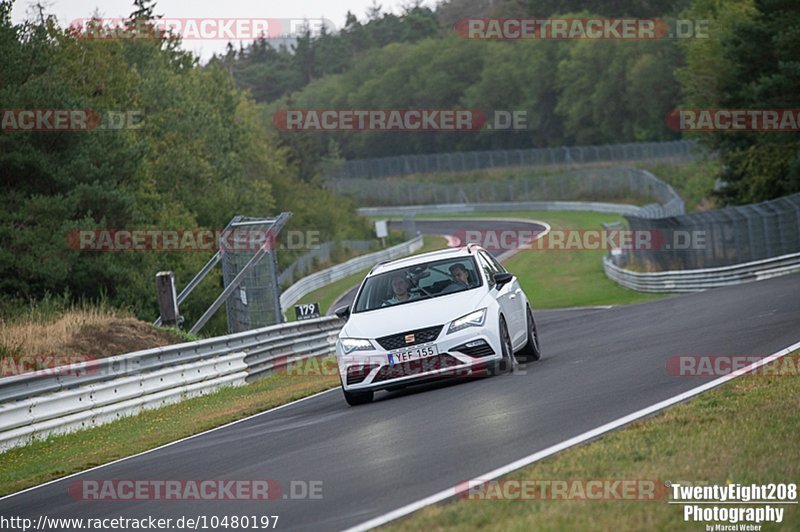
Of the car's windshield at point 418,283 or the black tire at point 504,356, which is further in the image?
the car's windshield at point 418,283

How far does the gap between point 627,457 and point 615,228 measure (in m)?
57.2

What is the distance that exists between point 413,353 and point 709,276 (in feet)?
91.1

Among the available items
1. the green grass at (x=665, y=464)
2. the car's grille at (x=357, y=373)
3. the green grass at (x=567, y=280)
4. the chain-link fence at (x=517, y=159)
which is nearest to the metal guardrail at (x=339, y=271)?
the green grass at (x=567, y=280)

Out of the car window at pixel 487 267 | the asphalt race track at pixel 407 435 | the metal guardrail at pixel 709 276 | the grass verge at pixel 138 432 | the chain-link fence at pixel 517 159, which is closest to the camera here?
the asphalt race track at pixel 407 435

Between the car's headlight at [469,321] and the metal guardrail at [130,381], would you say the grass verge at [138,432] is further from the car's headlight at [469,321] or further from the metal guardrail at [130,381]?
the car's headlight at [469,321]

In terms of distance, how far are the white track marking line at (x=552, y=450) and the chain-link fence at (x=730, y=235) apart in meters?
25.8

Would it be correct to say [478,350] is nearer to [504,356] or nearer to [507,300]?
[504,356]

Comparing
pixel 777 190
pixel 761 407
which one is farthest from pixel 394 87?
pixel 761 407

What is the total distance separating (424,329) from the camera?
14.1m

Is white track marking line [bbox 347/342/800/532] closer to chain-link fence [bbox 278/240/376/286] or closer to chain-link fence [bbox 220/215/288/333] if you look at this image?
chain-link fence [bbox 220/215/288/333]

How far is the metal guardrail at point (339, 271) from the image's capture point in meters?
53.8

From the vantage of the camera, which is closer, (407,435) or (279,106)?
(407,435)

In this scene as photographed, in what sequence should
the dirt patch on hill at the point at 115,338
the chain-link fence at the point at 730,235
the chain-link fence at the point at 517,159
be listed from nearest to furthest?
the dirt patch on hill at the point at 115,338
the chain-link fence at the point at 730,235
the chain-link fence at the point at 517,159

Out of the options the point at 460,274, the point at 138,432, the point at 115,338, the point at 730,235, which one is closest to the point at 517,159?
the point at 730,235
